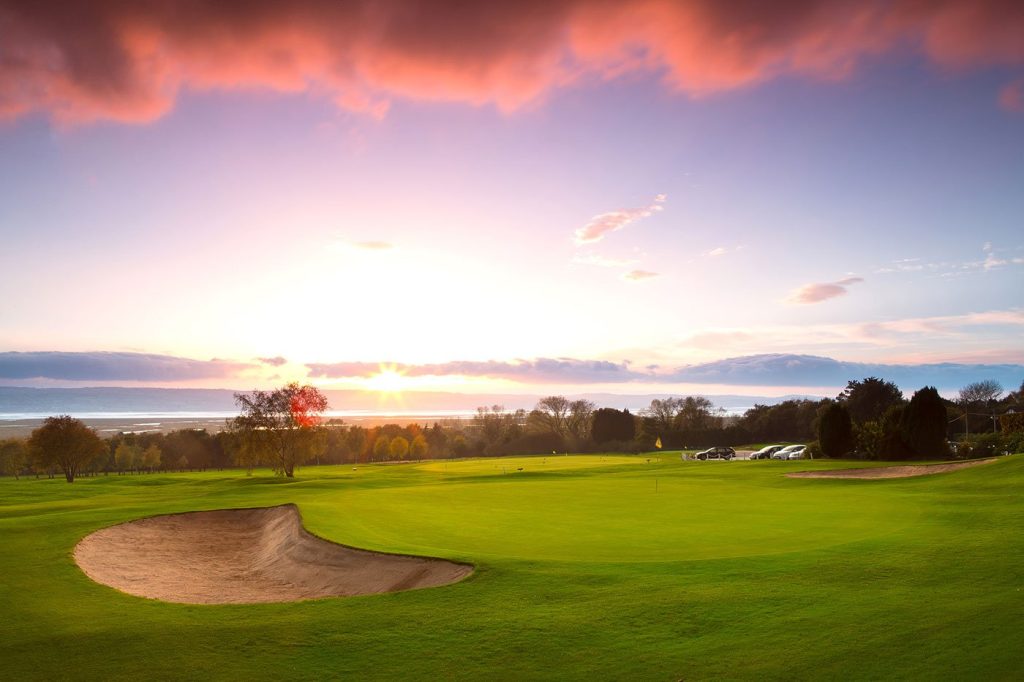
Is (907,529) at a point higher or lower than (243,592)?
higher

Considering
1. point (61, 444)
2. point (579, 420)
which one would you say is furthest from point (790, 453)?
point (579, 420)

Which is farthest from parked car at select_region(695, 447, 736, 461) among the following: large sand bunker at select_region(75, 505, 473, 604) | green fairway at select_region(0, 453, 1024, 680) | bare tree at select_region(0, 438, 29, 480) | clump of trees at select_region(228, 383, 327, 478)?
bare tree at select_region(0, 438, 29, 480)

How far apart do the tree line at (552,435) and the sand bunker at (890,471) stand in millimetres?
9374

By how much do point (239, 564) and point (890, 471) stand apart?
3564cm

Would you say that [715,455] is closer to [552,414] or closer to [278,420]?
[278,420]

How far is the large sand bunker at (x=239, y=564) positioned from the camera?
14609mm

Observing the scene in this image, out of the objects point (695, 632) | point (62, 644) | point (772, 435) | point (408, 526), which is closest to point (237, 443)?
point (408, 526)

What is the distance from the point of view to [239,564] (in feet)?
66.3

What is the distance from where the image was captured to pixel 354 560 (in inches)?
656

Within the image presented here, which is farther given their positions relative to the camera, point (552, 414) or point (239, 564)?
point (552, 414)

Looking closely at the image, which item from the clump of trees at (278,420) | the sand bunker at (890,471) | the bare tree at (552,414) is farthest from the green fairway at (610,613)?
the bare tree at (552,414)

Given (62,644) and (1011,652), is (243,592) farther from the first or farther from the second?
(1011,652)

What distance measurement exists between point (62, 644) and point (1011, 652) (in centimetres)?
1315

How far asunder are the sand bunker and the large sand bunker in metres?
30.6
